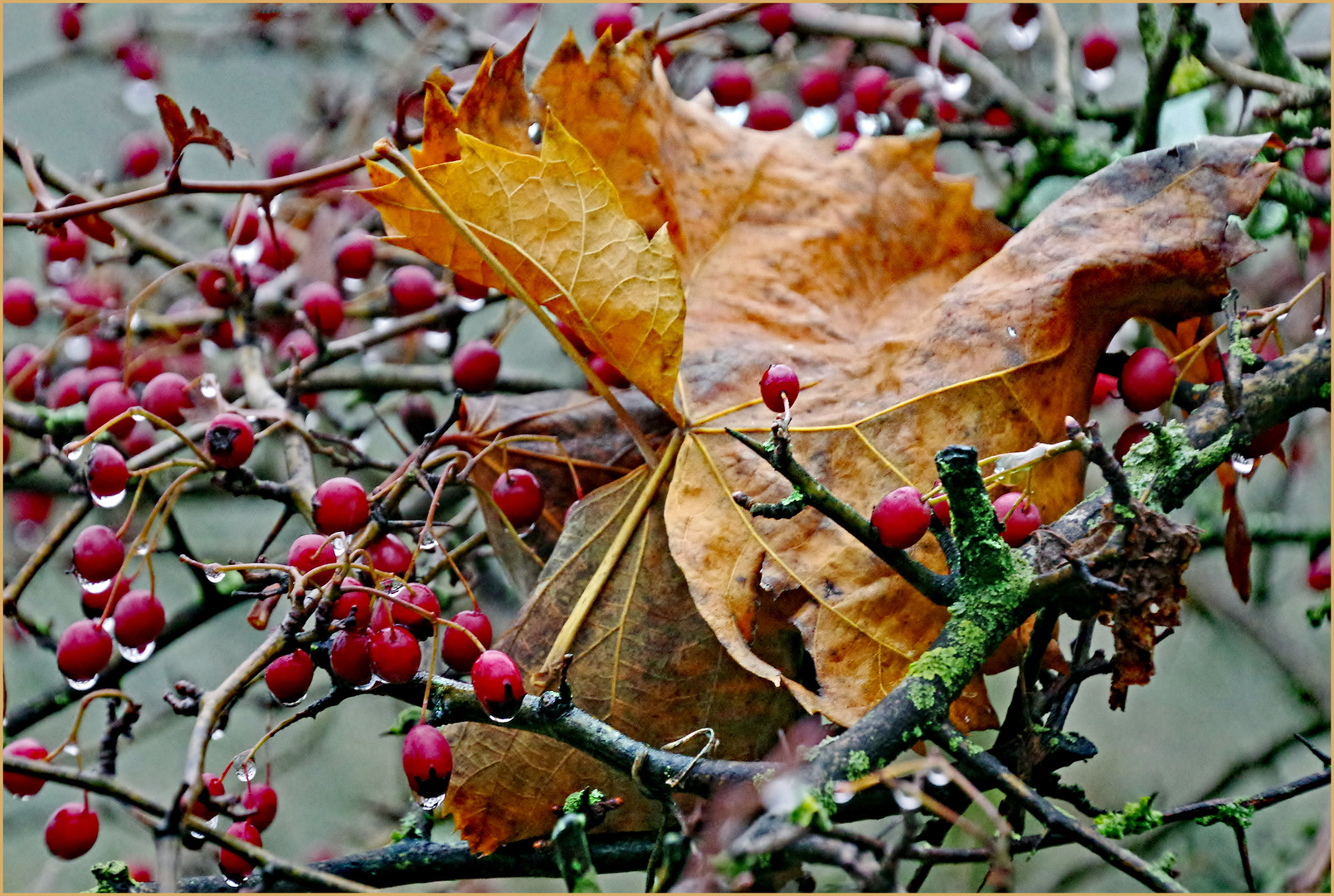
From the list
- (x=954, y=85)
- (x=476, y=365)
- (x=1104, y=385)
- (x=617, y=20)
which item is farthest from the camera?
(x=954, y=85)

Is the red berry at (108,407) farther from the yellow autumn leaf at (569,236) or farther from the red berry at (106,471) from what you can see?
the yellow autumn leaf at (569,236)

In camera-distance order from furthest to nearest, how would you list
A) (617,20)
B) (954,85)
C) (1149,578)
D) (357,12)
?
(357,12), (954,85), (617,20), (1149,578)

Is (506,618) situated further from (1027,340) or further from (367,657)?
(1027,340)

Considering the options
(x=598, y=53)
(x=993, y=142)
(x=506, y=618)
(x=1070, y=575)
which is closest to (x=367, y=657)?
(x=1070, y=575)

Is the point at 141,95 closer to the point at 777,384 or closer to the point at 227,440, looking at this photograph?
the point at 227,440

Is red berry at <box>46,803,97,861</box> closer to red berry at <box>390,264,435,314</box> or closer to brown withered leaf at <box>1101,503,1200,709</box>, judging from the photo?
red berry at <box>390,264,435,314</box>

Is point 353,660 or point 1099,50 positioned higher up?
point 1099,50

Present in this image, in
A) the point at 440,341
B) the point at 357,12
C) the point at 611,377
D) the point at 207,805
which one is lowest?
the point at 207,805

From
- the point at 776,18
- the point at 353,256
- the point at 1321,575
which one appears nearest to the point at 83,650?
the point at 353,256

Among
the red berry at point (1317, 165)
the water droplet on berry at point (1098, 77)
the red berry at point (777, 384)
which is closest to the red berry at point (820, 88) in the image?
the water droplet on berry at point (1098, 77)
